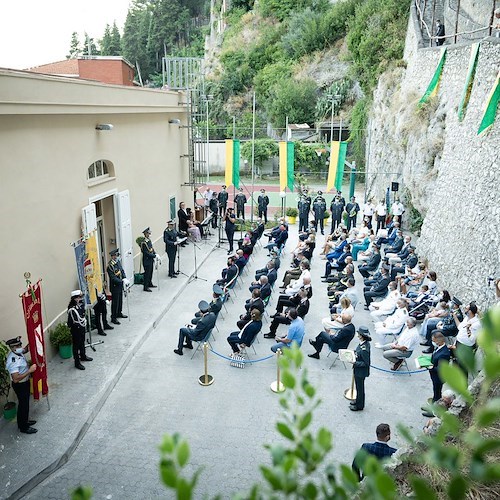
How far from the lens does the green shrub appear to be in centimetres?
966

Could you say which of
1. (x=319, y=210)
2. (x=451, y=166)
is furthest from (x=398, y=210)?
(x=451, y=166)

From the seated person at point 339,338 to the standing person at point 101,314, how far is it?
15.4ft

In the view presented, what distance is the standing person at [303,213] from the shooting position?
19922 millimetres

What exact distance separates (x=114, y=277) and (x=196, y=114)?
9.57 metres

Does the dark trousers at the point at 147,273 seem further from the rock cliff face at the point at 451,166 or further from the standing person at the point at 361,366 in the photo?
the rock cliff face at the point at 451,166

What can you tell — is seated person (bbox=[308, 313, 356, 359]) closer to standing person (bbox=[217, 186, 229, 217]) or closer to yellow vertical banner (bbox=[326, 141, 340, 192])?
yellow vertical banner (bbox=[326, 141, 340, 192])

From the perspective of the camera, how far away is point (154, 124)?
606 inches

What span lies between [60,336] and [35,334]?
205 cm

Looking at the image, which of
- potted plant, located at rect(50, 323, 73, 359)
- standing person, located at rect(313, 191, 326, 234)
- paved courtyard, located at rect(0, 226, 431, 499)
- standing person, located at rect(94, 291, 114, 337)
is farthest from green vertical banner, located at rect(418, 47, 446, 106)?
potted plant, located at rect(50, 323, 73, 359)

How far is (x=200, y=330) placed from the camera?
32.7ft

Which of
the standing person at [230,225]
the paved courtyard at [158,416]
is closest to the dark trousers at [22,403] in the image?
the paved courtyard at [158,416]

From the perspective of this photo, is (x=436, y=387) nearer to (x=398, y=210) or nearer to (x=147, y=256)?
(x=147, y=256)

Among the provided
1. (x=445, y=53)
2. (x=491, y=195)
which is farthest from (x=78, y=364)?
(x=445, y=53)

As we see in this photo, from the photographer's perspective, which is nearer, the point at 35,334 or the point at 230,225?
the point at 35,334
